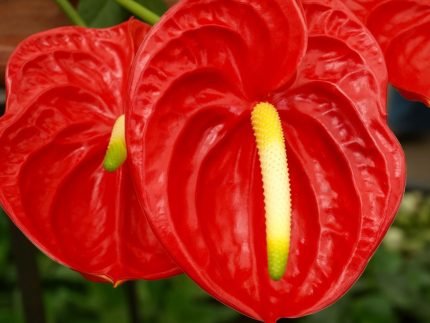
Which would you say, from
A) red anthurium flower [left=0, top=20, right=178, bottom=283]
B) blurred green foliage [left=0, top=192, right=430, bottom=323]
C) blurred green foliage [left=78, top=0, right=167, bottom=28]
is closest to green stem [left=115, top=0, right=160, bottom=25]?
red anthurium flower [left=0, top=20, right=178, bottom=283]

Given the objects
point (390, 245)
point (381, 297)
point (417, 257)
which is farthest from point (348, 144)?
point (390, 245)

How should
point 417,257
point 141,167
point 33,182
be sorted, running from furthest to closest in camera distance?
point 417,257, point 33,182, point 141,167

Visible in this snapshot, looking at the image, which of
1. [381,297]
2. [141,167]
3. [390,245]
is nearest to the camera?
[141,167]

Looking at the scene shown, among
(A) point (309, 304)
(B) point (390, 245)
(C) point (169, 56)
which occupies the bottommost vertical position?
(B) point (390, 245)

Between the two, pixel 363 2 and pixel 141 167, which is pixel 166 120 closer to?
pixel 141 167

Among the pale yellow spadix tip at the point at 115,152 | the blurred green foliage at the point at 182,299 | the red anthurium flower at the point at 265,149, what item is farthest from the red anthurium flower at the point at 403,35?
the blurred green foliage at the point at 182,299

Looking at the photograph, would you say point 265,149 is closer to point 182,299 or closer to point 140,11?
point 140,11

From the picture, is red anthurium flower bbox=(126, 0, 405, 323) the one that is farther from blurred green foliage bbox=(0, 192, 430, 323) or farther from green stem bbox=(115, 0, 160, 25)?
blurred green foliage bbox=(0, 192, 430, 323)
